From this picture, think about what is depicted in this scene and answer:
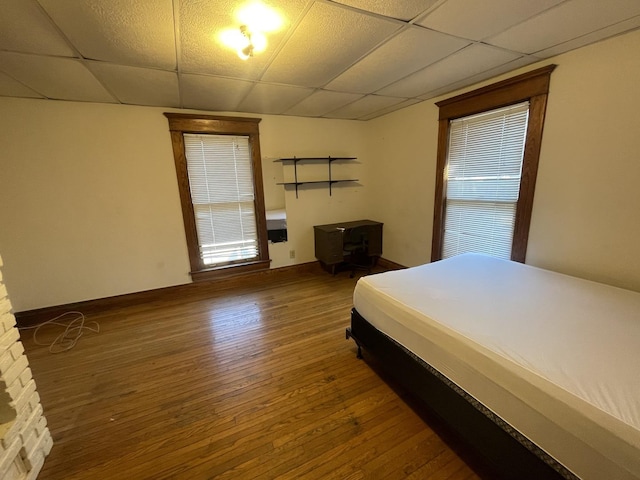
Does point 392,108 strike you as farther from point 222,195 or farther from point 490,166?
point 222,195

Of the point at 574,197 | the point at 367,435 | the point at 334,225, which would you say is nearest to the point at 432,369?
the point at 367,435

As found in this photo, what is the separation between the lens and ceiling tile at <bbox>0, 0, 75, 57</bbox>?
136cm

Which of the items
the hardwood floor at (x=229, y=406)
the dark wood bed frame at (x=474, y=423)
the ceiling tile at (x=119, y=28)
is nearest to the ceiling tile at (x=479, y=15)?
the ceiling tile at (x=119, y=28)

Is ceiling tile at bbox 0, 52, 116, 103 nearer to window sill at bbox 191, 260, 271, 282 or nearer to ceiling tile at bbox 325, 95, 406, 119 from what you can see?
window sill at bbox 191, 260, 271, 282

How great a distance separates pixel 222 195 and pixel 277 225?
0.87 meters

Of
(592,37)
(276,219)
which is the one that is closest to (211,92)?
(276,219)

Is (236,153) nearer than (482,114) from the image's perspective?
No

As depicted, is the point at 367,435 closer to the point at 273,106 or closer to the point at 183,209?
the point at 183,209

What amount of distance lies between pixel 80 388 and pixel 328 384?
1.86 metres

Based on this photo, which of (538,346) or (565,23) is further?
(565,23)

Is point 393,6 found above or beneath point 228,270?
above

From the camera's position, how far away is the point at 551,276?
6.79 feet

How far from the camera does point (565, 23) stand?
1.66 m

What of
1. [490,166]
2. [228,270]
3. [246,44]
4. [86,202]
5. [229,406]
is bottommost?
[229,406]
